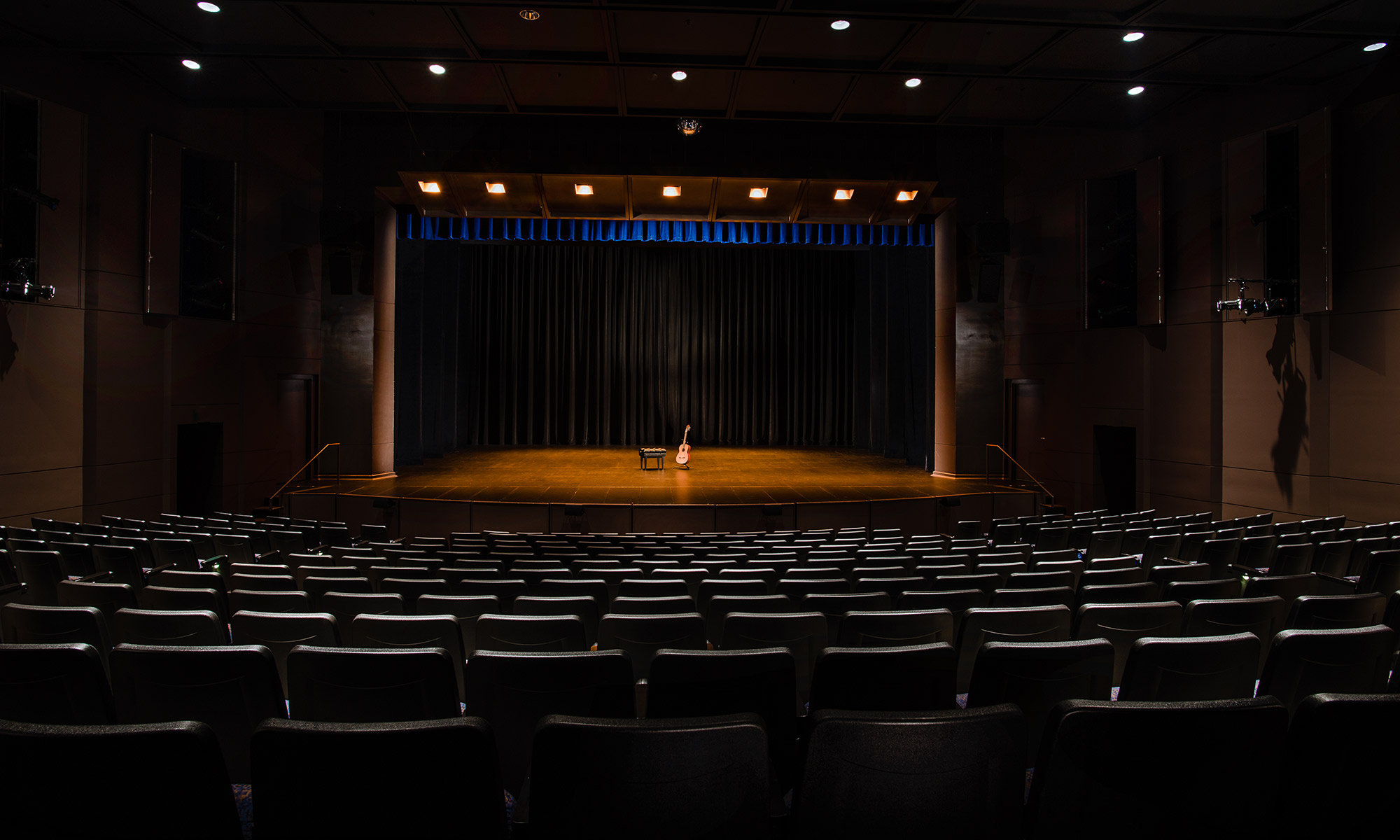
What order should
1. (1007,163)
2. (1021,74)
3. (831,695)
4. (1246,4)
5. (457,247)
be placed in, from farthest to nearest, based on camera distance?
(457,247)
(1007,163)
(1021,74)
(1246,4)
(831,695)

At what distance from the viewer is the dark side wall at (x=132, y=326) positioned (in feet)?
32.4

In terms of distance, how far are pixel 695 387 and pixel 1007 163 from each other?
42.1 ft

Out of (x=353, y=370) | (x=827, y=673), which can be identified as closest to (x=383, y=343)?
(x=353, y=370)

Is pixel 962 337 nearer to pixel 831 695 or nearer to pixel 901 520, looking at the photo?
pixel 901 520

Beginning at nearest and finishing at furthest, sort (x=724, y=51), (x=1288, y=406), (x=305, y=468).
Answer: (x=724, y=51), (x=1288, y=406), (x=305, y=468)

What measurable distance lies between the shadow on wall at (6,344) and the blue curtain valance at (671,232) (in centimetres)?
784

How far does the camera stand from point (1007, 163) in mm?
14227

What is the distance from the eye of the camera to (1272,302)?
10.5m

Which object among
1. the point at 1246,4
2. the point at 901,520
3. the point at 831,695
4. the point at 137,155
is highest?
the point at 1246,4

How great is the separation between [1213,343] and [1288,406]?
150cm

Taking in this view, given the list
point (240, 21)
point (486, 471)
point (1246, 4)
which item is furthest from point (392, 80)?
point (1246, 4)

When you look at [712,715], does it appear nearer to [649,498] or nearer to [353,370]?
[649,498]

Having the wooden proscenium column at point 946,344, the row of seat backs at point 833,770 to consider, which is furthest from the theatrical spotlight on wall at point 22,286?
the wooden proscenium column at point 946,344

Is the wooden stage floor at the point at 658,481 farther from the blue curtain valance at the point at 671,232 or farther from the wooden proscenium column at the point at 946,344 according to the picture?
the blue curtain valance at the point at 671,232
